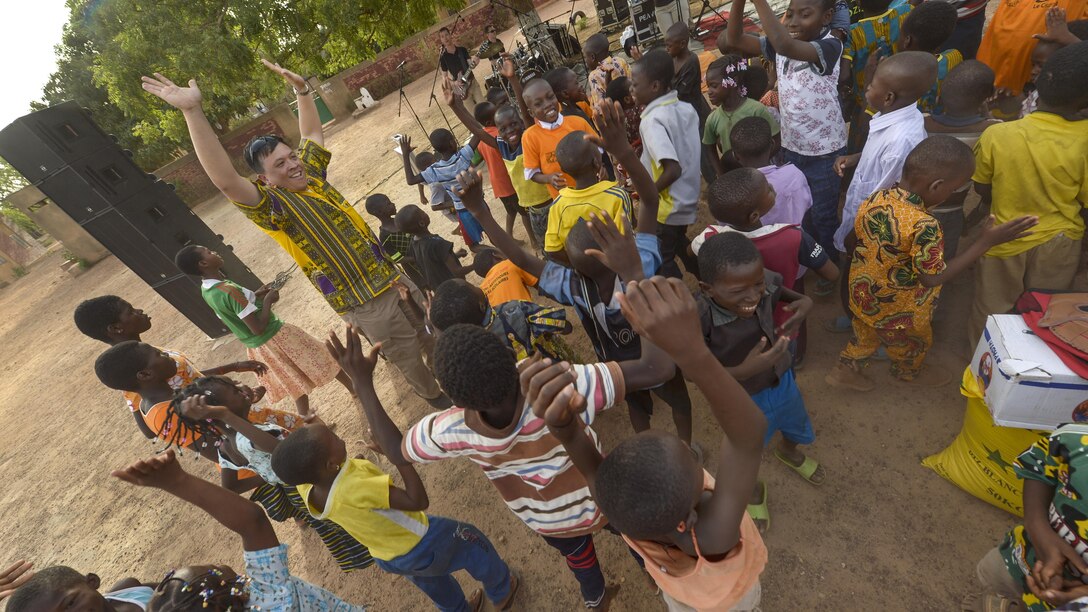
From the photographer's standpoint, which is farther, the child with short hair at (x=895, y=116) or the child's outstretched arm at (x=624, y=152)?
the child with short hair at (x=895, y=116)

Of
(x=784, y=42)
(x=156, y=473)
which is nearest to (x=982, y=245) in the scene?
(x=784, y=42)

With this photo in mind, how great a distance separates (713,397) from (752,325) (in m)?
0.94

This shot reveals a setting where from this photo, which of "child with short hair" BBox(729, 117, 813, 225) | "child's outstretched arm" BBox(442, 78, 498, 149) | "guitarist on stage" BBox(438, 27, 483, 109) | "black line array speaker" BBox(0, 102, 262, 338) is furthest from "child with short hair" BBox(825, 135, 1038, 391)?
"black line array speaker" BBox(0, 102, 262, 338)

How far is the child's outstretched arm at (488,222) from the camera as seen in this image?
2.23 m

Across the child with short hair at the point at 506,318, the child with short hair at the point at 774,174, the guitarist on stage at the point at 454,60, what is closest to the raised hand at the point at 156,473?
the child with short hair at the point at 506,318

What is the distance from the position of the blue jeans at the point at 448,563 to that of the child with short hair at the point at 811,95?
9.53 ft

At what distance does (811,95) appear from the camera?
2.95 m

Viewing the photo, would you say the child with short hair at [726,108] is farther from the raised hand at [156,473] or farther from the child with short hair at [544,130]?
the raised hand at [156,473]

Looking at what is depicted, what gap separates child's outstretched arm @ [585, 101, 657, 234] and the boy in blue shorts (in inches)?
19.4

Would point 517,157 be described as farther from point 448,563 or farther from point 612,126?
point 448,563

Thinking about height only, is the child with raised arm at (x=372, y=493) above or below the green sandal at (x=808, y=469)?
above

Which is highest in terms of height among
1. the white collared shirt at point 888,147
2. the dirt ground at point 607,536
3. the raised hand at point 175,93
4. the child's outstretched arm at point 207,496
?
the raised hand at point 175,93

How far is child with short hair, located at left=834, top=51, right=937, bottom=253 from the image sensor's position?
2369 mm

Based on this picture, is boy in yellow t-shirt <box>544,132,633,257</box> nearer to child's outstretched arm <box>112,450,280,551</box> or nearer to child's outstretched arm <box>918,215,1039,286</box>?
child's outstretched arm <box>918,215,1039,286</box>
